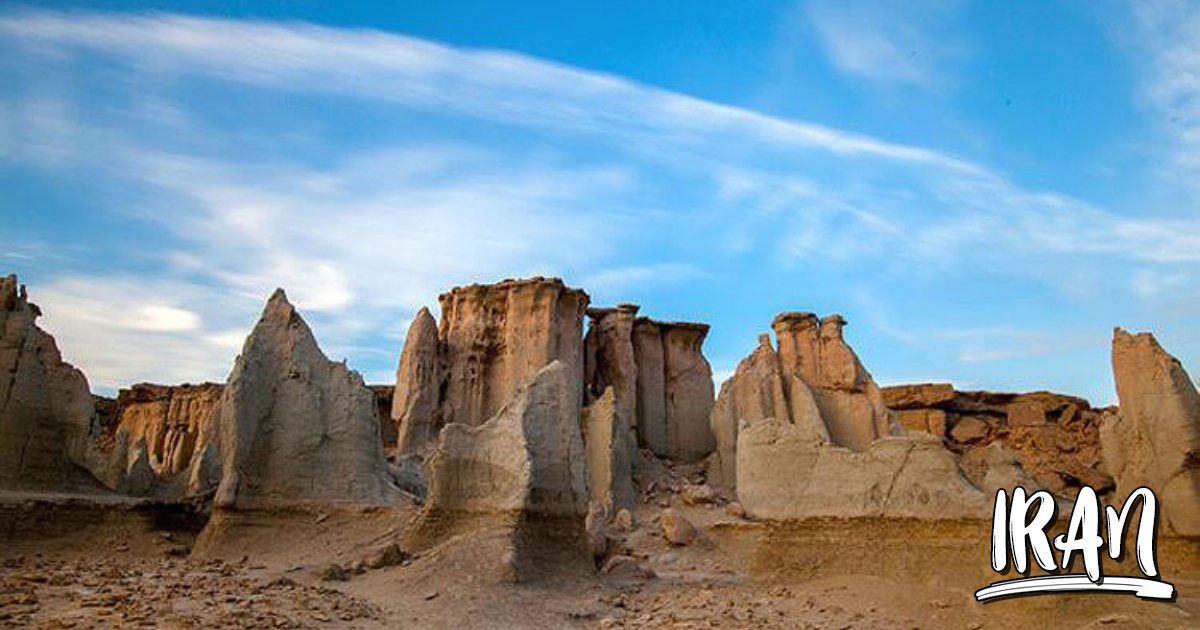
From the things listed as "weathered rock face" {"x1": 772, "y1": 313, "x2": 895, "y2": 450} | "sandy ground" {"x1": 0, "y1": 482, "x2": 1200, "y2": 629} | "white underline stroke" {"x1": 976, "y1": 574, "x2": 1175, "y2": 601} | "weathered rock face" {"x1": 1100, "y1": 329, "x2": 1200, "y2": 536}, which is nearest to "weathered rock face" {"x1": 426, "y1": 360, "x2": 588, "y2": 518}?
"sandy ground" {"x1": 0, "y1": 482, "x2": 1200, "y2": 629}

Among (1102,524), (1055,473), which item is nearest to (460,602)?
(1102,524)

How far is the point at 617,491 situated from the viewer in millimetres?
23484

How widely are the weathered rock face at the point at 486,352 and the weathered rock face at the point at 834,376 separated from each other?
7274mm

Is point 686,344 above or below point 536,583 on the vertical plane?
above

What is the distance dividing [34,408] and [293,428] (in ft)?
15.5

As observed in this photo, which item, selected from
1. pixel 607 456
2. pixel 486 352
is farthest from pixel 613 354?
pixel 607 456

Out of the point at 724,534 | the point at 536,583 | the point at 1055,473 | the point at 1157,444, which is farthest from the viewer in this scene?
the point at 1055,473

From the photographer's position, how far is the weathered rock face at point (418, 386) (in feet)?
94.1

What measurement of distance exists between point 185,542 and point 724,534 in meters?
9.92

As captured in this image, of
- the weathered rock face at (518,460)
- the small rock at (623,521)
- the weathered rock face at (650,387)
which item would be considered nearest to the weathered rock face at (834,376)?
the weathered rock face at (650,387)

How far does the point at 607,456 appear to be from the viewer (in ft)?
77.9

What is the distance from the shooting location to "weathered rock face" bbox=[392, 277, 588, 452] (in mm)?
29312

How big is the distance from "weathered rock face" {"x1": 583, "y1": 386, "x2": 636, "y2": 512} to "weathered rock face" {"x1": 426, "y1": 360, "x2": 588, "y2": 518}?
9438mm

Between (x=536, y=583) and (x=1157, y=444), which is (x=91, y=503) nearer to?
(x=536, y=583)
